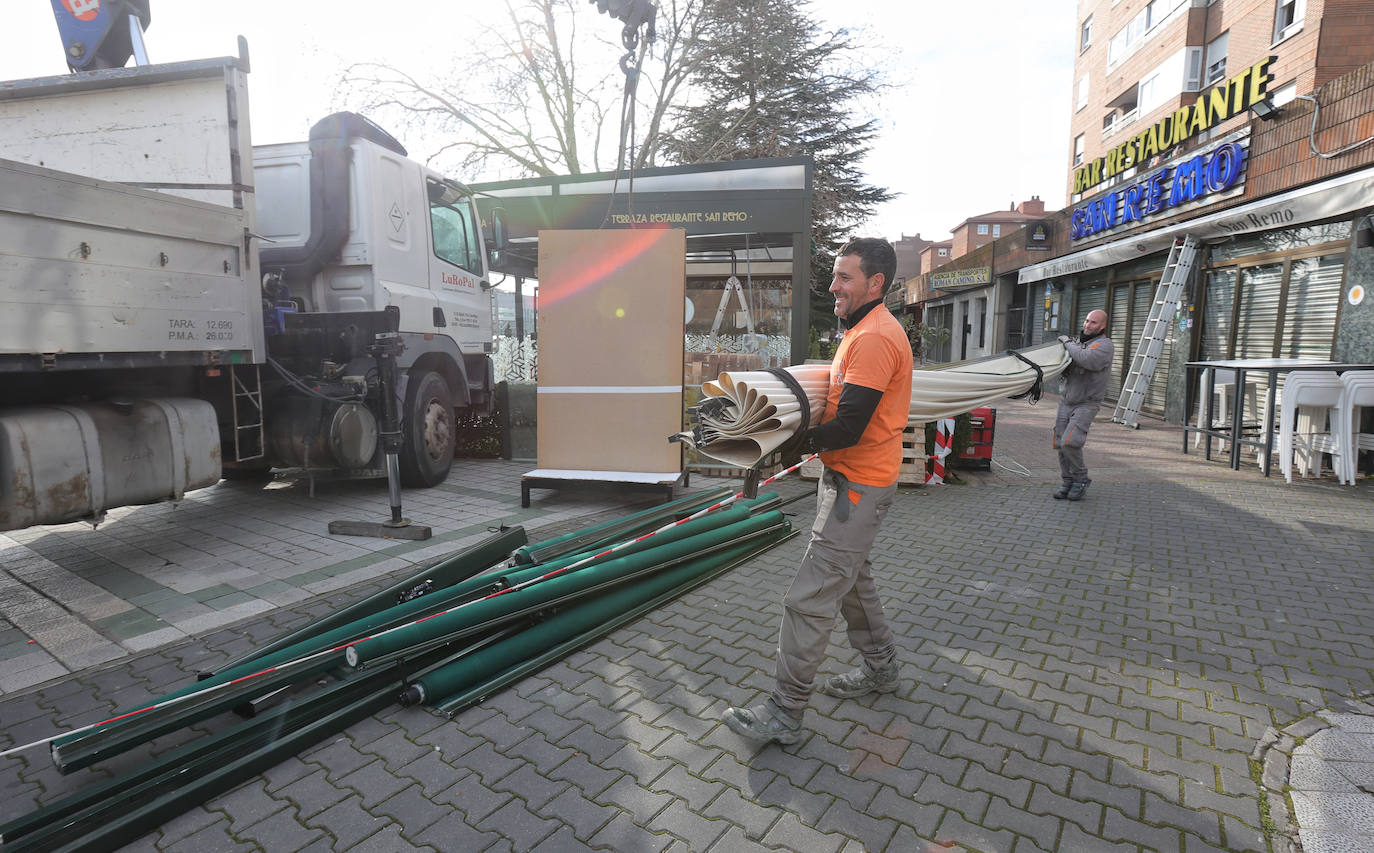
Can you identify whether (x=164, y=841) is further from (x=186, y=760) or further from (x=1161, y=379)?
(x=1161, y=379)

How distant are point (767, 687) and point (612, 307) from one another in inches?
166

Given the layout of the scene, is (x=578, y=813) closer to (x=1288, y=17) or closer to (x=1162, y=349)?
(x=1162, y=349)

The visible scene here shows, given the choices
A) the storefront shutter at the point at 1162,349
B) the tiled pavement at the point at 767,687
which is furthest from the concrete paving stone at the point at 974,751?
the storefront shutter at the point at 1162,349

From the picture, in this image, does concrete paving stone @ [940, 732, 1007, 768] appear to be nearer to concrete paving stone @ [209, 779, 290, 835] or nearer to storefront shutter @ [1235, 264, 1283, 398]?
concrete paving stone @ [209, 779, 290, 835]

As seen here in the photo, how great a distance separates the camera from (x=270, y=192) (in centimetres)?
641

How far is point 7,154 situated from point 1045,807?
24.4ft

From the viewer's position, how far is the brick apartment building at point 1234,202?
361 inches

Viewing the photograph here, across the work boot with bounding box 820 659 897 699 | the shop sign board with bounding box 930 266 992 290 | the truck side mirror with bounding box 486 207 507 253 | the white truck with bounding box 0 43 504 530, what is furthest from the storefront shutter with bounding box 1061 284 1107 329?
Result: the work boot with bounding box 820 659 897 699

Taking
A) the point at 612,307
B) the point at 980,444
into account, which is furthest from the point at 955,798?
the point at 980,444

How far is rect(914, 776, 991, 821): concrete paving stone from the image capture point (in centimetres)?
241

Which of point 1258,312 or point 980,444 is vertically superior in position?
point 1258,312

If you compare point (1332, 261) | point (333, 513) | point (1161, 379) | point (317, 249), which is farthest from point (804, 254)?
point (1161, 379)

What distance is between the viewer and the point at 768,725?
9.02ft

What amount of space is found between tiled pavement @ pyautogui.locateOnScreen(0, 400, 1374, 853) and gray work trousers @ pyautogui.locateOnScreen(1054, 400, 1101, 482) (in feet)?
3.99
